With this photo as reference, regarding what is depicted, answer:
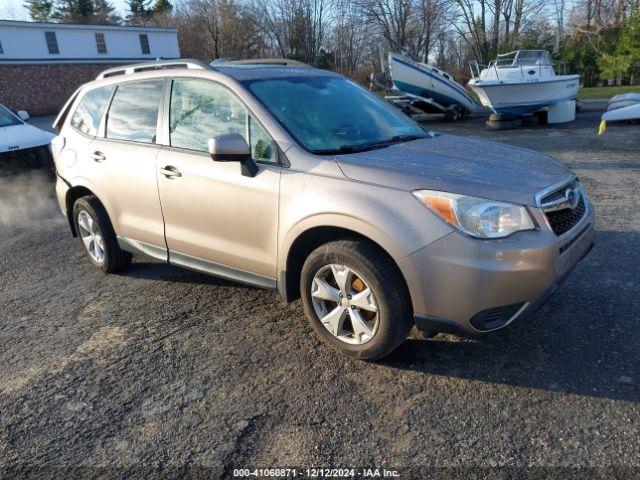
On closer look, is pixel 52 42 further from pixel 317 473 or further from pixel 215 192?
pixel 317 473

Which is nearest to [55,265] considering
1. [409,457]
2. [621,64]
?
[409,457]

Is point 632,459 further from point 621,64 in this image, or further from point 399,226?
point 621,64

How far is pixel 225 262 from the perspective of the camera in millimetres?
3758

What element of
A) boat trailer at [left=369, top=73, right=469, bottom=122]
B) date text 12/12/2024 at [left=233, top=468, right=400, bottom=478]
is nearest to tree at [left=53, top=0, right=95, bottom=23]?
boat trailer at [left=369, top=73, right=469, bottom=122]

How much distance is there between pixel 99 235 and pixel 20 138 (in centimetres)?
475

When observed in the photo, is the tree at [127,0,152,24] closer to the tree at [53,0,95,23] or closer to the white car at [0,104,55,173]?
the tree at [53,0,95,23]

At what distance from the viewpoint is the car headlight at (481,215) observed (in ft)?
8.91

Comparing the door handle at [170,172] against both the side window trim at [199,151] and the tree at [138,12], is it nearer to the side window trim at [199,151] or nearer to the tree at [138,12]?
the side window trim at [199,151]

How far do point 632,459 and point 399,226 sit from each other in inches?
60.1

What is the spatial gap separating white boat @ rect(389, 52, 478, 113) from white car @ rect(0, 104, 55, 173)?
11508mm

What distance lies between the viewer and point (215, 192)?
3613mm

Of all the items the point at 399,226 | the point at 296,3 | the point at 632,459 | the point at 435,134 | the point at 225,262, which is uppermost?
the point at 296,3

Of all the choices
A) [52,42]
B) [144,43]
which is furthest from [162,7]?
[52,42]

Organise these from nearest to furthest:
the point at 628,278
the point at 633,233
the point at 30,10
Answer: the point at 628,278 < the point at 633,233 < the point at 30,10
